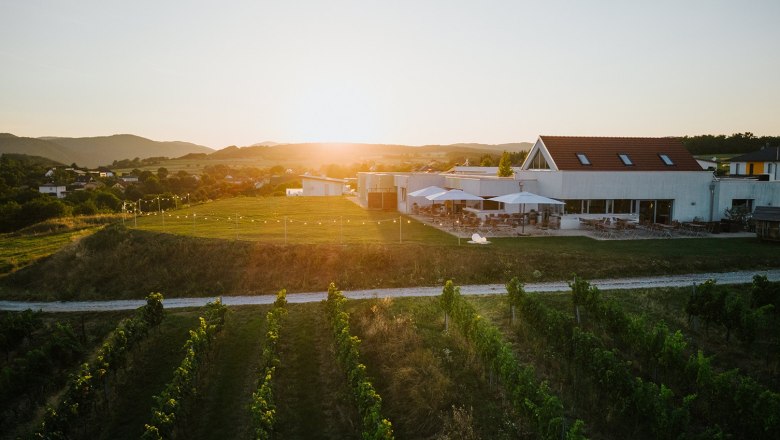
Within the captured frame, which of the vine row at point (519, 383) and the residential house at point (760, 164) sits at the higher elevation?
the residential house at point (760, 164)

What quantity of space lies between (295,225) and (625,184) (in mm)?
21286

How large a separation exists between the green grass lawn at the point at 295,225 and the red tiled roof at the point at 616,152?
10329mm

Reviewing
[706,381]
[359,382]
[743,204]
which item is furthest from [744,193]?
[359,382]

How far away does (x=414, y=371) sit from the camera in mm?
14570

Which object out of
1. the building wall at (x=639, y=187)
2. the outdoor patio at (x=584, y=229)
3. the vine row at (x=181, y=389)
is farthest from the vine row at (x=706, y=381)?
the building wall at (x=639, y=187)

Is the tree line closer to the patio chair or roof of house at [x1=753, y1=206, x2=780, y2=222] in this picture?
roof of house at [x1=753, y1=206, x2=780, y2=222]

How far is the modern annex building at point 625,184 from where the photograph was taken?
3256cm

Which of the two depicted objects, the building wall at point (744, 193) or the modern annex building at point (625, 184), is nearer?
the modern annex building at point (625, 184)

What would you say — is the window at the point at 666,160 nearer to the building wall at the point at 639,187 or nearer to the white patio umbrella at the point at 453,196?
the building wall at the point at 639,187

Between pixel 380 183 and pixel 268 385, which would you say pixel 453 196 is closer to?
pixel 380 183

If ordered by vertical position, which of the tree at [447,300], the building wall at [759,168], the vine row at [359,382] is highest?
the building wall at [759,168]

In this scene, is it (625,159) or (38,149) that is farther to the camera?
(38,149)

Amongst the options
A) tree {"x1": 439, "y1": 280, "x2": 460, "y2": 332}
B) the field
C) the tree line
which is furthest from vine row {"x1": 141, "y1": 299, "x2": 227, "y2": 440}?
the tree line

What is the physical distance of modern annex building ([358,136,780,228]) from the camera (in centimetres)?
3256
